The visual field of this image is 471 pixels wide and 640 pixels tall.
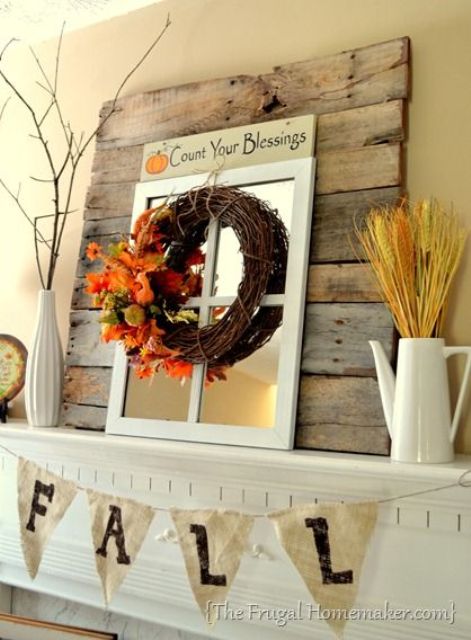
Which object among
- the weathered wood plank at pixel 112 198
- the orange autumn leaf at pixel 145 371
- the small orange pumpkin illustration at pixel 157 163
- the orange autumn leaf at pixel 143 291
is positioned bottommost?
the orange autumn leaf at pixel 145 371

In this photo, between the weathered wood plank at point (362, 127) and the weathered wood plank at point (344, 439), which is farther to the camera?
the weathered wood plank at point (362, 127)

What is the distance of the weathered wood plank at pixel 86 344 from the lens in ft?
5.10

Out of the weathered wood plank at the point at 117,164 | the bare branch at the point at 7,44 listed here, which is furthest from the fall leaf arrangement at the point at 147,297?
the bare branch at the point at 7,44

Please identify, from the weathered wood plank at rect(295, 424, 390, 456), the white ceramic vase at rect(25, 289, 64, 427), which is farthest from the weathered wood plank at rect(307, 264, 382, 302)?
the white ceramic vase at rect(25, 289, 64, 427)

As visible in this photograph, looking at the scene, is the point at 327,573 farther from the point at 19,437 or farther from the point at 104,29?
the point at 104,29

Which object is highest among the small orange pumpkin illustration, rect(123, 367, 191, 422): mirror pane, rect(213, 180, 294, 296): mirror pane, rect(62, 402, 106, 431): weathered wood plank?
the small orange pumpkin illustration

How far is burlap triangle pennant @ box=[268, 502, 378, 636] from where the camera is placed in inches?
41.5

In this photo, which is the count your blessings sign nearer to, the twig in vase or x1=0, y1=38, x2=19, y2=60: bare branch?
the twig in vase

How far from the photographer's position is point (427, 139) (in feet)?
4.20

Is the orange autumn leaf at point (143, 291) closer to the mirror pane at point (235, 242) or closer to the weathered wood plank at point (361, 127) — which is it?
the mirror pane at point (235, 242)

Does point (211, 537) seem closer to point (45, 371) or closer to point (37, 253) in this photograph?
point (45, 371)

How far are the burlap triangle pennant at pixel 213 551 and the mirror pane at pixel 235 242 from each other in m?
0.46

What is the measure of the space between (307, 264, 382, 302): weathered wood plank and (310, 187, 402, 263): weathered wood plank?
2 centimetres

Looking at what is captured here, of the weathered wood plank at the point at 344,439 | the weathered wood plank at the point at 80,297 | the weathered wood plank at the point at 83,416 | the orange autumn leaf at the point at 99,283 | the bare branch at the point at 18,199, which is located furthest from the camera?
the bare branch at the point at 18,199
